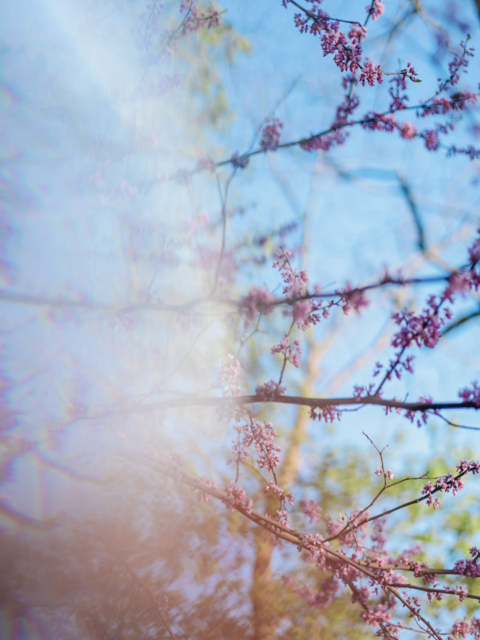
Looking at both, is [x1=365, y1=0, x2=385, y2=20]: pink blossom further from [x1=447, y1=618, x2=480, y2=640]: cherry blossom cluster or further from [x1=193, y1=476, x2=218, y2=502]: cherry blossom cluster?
[x1=447, y1=618, x2=480, y2=640]: cherry blossom cluster

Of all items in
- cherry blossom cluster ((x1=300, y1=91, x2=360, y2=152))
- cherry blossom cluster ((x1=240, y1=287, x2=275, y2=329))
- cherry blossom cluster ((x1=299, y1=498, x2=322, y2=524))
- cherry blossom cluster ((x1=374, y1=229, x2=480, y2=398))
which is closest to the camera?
cherry blossom cluster ((x1=374, y1=229, x2=480, y2=398))

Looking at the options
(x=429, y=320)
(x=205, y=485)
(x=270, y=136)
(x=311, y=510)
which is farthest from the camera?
(x=311, y=510)

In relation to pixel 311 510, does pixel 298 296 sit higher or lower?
higher

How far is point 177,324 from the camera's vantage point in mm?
1701

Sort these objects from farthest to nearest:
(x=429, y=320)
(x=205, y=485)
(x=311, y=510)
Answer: (x=311, y=510)
(x=205, y=485)
(x=429, y=320)

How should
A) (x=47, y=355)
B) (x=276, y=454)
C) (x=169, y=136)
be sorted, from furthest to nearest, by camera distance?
→ 1. (x=169, y=136)
2. (x=47, y=355)
3. (x=276, y=454)

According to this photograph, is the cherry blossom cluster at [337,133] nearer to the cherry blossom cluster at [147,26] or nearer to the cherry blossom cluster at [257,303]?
the cherry blossom cluster at [257,303]

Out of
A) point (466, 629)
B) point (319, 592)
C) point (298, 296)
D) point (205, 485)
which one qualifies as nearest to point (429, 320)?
point (298, 296)

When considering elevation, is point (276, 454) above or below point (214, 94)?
below

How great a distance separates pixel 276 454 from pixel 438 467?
2063 millimetres

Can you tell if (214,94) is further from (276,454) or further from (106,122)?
(276,454)

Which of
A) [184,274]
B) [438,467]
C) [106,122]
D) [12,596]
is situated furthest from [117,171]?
[438,467]

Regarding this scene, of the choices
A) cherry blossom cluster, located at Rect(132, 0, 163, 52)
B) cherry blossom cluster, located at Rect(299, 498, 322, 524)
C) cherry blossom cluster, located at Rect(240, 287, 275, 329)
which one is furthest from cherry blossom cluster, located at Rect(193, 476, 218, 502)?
cherry blossom cluster, located at Rect(132, 0, 163, 52)

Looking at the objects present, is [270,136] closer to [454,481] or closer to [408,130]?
[408,130]
